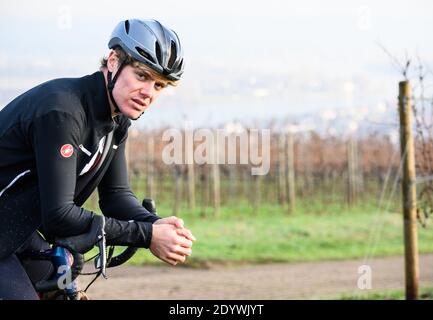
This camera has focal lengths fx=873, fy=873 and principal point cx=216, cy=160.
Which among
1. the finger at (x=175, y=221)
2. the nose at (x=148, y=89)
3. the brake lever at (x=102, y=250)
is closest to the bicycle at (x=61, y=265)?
the brake lever at (x=102, y=250)

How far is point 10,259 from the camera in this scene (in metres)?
3.21

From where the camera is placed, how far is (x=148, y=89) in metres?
3.22

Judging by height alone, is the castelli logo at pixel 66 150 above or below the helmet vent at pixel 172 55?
below

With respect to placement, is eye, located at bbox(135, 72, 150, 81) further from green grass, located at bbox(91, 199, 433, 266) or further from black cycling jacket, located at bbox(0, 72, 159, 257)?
green grass, located at bbox(91, 199, 433, 266)

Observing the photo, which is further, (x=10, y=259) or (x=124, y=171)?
(x=124, y=171)

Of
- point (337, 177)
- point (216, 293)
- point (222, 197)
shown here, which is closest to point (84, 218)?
point (216, 293)

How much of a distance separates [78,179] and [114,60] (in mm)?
474

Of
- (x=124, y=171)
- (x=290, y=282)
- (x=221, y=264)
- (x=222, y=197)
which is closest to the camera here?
(x=124, y=171)

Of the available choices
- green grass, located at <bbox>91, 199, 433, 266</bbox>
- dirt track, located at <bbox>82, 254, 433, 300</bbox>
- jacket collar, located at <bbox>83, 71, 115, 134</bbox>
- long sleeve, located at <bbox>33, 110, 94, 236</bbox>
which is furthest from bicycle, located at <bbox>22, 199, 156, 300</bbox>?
green grass, located at <bbox>91, 199, 433, 266</bbox>

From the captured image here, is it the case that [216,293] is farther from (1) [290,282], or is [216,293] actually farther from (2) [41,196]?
(2) [41,196]

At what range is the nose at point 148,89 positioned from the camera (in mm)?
3221

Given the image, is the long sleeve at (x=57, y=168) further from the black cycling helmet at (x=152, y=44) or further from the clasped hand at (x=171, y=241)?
the black cycling helmet at (x=152, y=44)

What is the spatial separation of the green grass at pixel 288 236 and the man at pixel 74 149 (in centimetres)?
1265

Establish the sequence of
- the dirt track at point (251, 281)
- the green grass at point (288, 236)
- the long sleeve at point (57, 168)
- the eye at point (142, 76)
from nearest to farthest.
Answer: the long sleeve at point (57, 168) < the eye at point (142, 76) < the dirt track at point (251, 281) < the green grass at point (288, 236)
